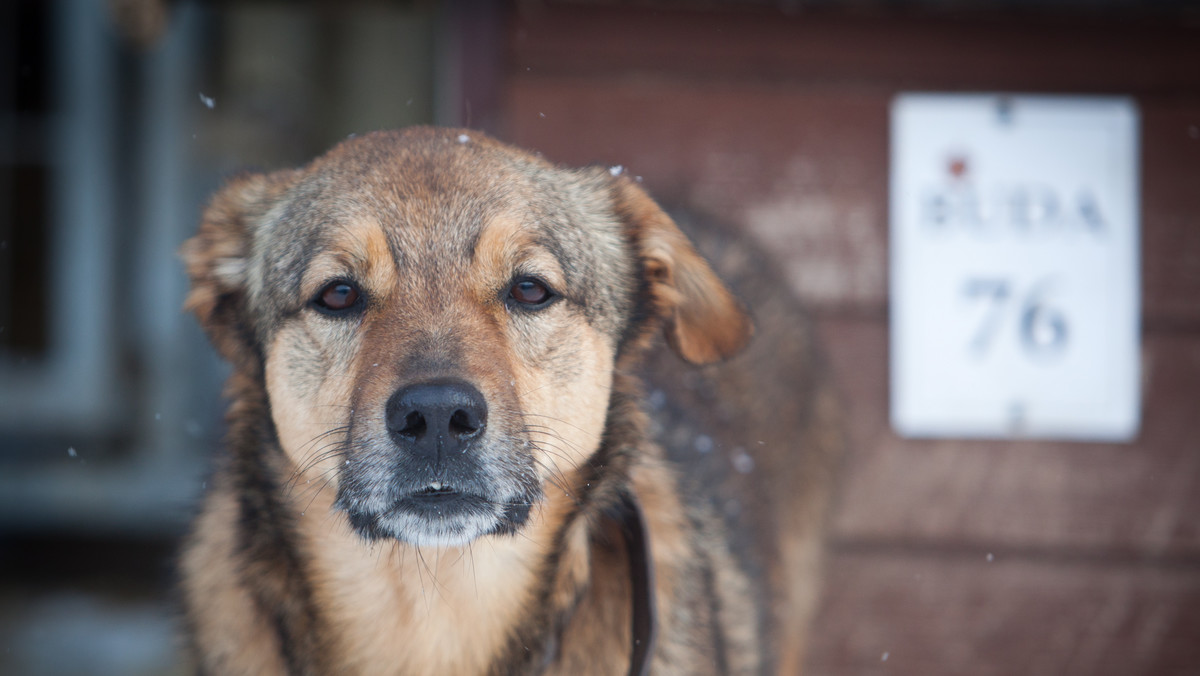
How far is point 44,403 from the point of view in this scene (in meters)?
3.70

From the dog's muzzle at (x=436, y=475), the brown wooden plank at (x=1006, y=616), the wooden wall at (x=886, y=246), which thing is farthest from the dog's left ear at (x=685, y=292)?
the brown wooden plank at (x=1006, y=616)

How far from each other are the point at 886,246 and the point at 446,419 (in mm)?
1938

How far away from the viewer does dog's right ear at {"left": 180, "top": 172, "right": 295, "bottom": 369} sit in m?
1.46

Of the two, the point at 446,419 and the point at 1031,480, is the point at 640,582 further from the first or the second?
the point at 1031,480

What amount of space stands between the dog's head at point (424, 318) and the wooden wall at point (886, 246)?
1230 millimetres

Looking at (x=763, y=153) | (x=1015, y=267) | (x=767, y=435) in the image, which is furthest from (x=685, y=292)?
(x=1015, y=267)

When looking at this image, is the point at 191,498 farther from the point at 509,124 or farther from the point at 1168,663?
the point at 1168,663

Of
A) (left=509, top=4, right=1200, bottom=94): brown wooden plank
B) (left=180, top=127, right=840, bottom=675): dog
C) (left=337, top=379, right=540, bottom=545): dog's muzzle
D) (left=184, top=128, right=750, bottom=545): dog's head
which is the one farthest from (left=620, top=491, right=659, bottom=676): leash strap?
(left=509, top=4, right=1200, bottom=94): brown wooden plank

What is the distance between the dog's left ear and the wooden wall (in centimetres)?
105

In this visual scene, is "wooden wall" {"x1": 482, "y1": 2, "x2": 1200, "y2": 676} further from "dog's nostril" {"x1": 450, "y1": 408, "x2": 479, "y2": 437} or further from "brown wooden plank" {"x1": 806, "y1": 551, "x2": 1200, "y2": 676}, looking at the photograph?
"dog's nostril" {"x1": 450, "y1": 408, "x2": 479, "y2": 437}

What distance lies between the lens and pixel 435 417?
112 cm

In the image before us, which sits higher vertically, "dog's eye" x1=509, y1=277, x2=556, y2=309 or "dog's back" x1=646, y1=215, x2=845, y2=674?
"dog's eye" x1=509, y1=277, x2=556, y2=309

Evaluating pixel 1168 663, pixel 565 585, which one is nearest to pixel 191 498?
pixel 565 585

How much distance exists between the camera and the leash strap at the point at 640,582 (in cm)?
139
